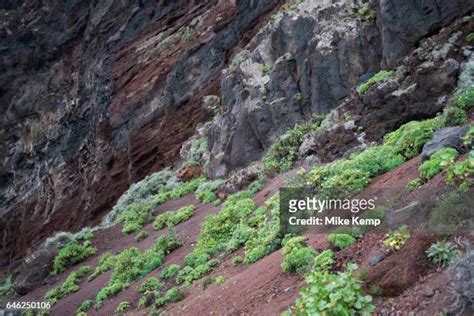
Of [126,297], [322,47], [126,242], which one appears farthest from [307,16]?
[126,297]

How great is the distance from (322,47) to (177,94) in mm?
14309

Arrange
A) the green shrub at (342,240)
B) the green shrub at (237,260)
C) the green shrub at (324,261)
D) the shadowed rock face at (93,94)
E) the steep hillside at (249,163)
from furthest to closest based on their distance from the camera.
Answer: the shadowed rock face at (93,94)
the green shrub at (237,260)
the green shrub at (342,240)
the green shrub at (324,261)
the steep hillside at (249,163)

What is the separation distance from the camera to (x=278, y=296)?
7.61m

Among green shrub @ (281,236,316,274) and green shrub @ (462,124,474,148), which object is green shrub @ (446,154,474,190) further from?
green shrub @ (281,236,316,274)

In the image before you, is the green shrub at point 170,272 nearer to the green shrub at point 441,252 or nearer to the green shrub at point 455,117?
the green shrub at point 455,117

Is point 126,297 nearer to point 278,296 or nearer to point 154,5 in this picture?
point 278,296

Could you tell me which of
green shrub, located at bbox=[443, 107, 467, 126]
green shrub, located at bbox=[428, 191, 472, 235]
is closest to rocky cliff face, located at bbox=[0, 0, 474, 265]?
green shrub, located at bbox=[443, 107, 467, 126]

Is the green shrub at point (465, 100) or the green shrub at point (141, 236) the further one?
the green shrub at point (141, 236)

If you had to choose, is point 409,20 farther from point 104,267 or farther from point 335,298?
point 104,267

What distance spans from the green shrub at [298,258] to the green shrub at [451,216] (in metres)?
2.00

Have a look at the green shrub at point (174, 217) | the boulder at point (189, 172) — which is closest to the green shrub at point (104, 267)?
the green shrub at point (174, 217)

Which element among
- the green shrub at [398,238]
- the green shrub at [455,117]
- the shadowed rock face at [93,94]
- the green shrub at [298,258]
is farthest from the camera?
the shadowed rock face at [93,94]

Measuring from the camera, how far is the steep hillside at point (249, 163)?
672cm

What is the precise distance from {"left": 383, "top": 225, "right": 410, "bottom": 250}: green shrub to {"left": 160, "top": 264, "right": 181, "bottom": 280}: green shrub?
678 cm
